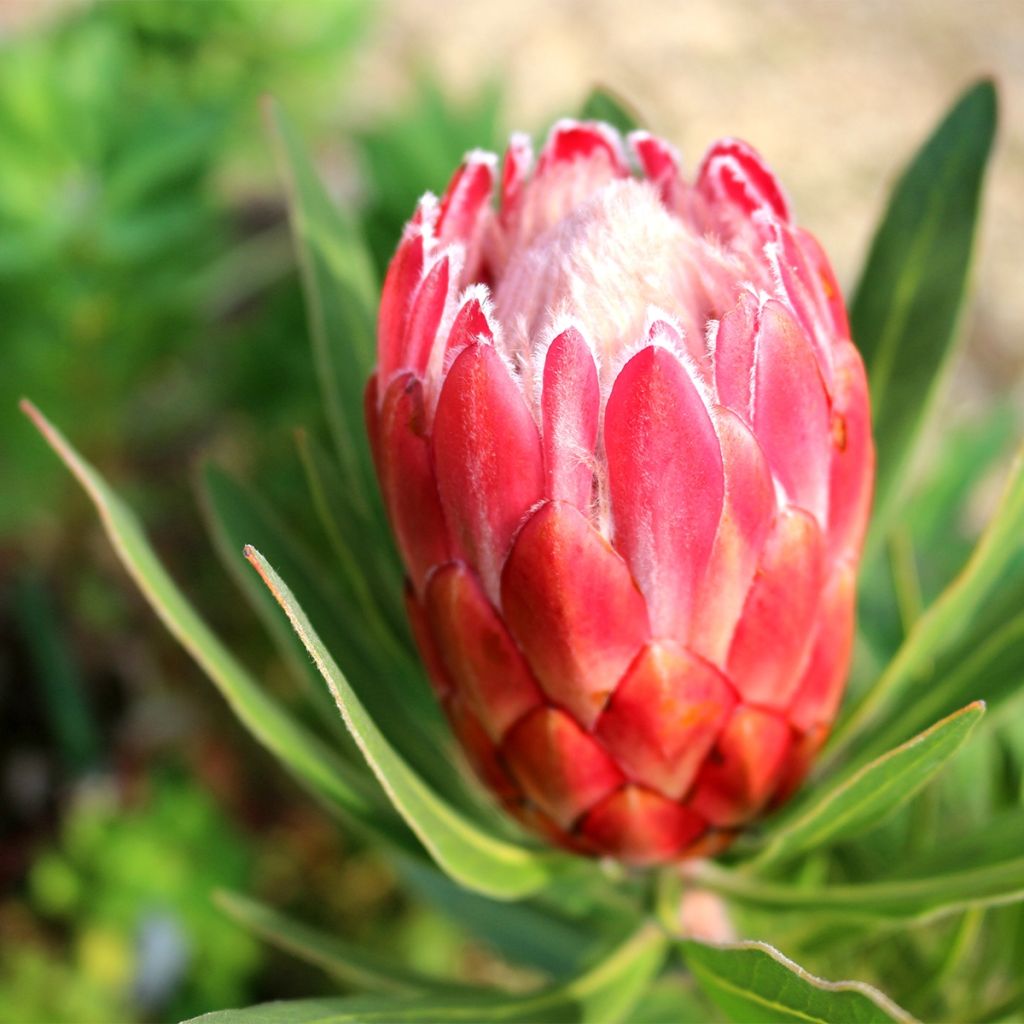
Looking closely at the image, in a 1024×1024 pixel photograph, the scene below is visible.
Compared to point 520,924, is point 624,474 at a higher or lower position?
higher

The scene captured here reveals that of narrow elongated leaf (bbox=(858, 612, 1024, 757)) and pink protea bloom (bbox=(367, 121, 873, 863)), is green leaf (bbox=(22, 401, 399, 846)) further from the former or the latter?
narrow elongated leaf (bbox=(858, 612, 1024, 757))

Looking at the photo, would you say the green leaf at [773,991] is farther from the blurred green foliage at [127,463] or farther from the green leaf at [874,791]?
the blurred green foliage at [127,463]

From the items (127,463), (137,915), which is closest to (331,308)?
(137,915)

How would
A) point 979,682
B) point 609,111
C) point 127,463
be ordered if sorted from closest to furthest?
point 979,682, point 609,111, point 127,463

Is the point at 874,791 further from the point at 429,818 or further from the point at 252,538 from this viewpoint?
the point at 252,538

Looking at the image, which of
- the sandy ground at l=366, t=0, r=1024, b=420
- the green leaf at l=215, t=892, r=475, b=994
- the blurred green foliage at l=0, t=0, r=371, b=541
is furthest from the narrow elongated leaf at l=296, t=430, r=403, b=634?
the sandy ground at l=366, t=0, r=1024, b=420

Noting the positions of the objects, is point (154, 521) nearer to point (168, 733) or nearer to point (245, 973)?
point (168, 733)

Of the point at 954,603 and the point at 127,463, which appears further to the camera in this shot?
the point at 127,463
